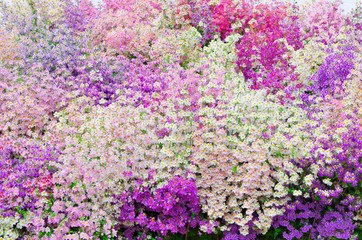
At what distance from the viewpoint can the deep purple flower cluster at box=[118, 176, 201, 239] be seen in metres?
6.52

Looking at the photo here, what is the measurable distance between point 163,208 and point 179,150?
0.83 meters

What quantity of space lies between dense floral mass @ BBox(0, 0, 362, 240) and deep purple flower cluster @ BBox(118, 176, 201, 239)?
0.02m

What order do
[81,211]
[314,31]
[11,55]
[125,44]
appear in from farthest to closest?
[314,31] < [125,44] < [11,55] < [81,211]

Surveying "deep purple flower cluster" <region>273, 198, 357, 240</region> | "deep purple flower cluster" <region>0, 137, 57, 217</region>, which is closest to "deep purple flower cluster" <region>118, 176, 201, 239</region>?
"deep purple flower cluster" <region>0, 137, 57, 217</region>

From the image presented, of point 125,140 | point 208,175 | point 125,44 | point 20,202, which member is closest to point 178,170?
point 208,175

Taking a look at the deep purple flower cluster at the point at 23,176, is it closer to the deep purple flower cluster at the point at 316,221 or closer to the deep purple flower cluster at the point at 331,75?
the deep purple flower cluster at the point at 316,221

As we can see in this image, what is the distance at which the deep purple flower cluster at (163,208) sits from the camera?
652 cm

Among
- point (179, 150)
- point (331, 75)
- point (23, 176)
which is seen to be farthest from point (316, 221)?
point (23, 176)

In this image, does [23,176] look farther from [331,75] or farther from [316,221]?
[331,75]

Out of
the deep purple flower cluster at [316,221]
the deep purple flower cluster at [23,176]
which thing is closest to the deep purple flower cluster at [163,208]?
the deep purple flower cluster at [23,176]

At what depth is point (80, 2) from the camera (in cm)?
1273

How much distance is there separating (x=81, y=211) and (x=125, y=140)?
44.7 inches

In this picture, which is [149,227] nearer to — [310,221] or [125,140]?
[125,140]

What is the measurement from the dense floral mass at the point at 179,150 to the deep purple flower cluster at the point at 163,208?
0.02m
